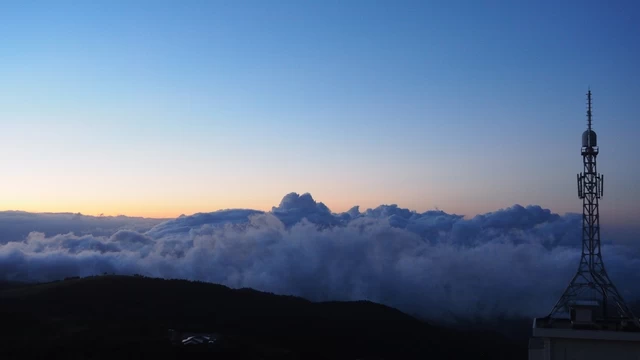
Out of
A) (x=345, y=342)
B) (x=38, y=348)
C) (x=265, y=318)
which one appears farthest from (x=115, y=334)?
(x=345, y=342)

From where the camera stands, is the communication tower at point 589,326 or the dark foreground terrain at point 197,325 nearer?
the communication tower at point 589,326

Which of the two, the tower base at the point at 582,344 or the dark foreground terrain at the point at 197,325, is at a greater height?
the tower base at the point at 582,344

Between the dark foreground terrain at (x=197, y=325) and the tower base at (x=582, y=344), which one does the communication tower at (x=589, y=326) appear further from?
the dark foreground terrain at (x=197, y=325)

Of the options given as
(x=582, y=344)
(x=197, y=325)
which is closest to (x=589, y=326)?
(x=582, y=344)

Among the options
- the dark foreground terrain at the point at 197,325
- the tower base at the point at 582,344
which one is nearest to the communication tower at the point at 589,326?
the tower base at the point at 582,344

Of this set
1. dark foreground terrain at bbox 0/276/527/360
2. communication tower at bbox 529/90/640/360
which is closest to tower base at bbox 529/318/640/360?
communication tower at bbox 529/90/640/360

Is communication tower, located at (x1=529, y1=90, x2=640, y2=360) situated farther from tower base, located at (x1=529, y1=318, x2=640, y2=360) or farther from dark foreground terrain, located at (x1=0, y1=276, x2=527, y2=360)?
dark foreground terrain, located at (x1=0, y1=276, x2=527, y2=360)
